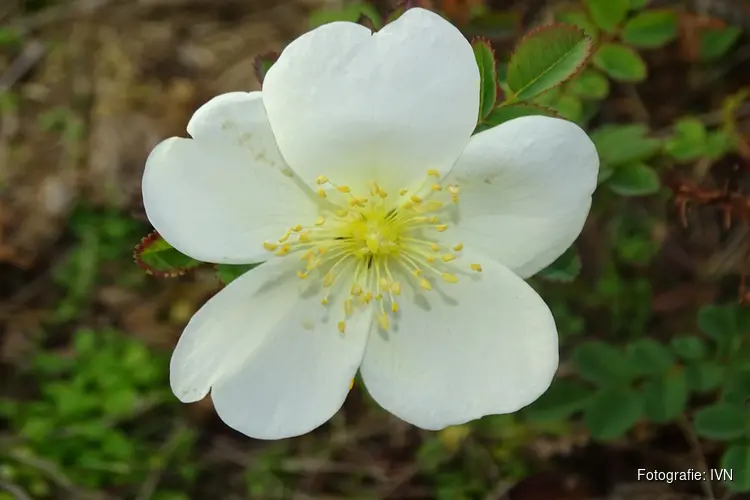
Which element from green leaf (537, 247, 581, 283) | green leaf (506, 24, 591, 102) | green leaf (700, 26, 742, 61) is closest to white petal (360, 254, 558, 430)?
green leaf (537, 247, 581, 283)

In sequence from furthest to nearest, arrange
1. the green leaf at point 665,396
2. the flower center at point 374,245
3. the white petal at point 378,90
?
1. the green leaf at point 665,396
2. the flower center at point 374,245
3. the white petal at point 378,90

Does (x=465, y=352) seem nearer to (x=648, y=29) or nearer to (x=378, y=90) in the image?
(x=378, y=90)

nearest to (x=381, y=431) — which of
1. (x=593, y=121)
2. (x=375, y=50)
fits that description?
(x=593, y=121)

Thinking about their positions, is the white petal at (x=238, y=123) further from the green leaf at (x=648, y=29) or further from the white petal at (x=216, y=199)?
the green leaf at (x=648, y=29)

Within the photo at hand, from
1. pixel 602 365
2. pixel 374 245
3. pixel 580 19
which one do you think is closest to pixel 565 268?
pixel 374 245

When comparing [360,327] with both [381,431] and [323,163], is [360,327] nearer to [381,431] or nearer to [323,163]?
[323,163]

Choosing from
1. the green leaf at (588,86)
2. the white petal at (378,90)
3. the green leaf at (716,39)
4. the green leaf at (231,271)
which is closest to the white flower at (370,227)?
the white petal at (378,90)
